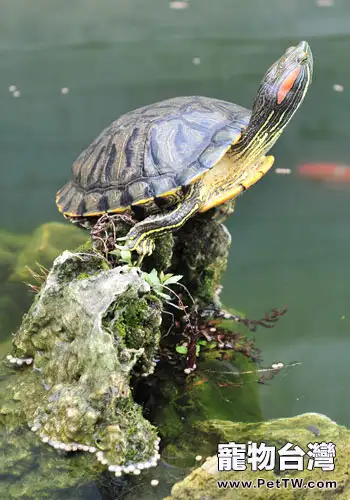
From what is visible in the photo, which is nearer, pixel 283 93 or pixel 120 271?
pixel 120 271

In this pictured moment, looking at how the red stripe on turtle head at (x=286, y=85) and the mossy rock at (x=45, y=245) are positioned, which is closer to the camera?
the red stripe on turtle head at (x=286, y=85)

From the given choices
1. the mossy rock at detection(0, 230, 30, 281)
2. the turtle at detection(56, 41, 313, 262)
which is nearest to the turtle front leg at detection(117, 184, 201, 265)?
the turtle at detection(56, 41, 313, 262)

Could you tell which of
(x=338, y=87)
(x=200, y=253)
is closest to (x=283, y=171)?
(x=338, y=87)

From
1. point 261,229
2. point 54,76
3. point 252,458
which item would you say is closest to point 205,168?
point 252,458

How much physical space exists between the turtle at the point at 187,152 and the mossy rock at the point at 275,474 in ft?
2.96

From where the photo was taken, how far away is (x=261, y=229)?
4164mm

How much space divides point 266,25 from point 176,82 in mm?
1381

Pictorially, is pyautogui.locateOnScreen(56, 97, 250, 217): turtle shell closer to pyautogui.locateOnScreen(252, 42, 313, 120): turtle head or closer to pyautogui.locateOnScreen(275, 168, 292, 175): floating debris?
pyautogui.locateOnScreen(252, 42, 313, 120): turtle head

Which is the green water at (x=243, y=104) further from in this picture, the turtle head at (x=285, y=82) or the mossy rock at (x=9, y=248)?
the turtle head at (x=285, y=82)

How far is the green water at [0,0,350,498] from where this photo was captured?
10.6 feet

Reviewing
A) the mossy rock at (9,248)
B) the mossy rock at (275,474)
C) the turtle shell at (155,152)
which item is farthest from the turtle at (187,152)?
the mossy rock at (9,248)

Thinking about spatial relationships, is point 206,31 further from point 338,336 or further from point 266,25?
point 338,336

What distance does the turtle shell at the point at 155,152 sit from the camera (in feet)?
8.04

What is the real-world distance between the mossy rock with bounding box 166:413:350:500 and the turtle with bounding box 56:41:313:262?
2.96 feet
